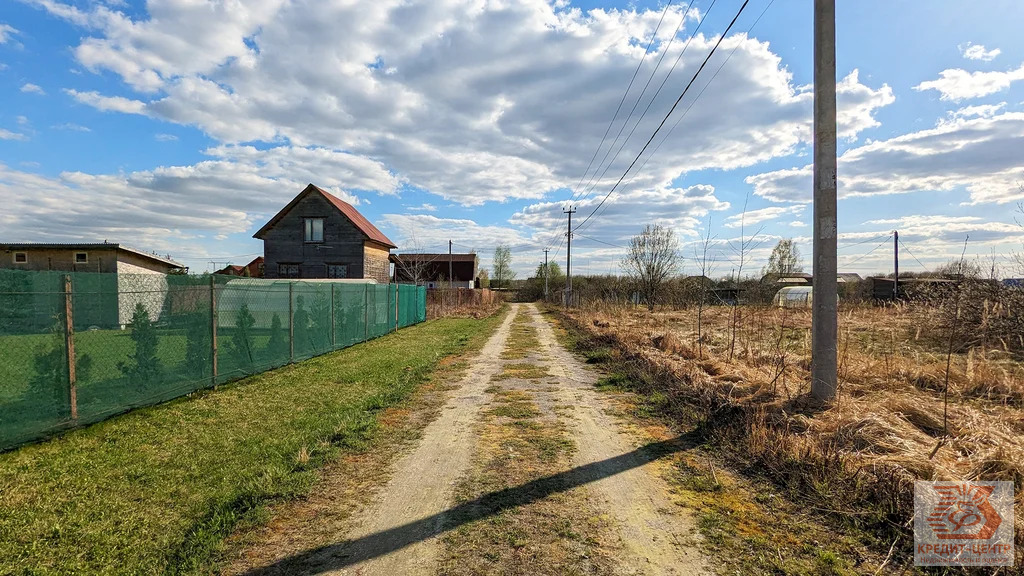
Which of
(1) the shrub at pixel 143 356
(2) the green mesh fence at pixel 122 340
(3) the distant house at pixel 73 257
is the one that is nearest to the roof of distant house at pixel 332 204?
(3) the distant house at pixel 73 257

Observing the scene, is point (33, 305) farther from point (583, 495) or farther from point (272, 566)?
point (583, 495)

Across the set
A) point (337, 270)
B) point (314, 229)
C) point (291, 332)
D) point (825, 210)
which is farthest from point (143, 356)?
point (314, 229)

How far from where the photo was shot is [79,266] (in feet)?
76.8

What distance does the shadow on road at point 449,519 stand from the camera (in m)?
2.92

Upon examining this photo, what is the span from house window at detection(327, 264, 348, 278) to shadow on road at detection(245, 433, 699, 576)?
2701cm

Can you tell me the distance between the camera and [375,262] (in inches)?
1242

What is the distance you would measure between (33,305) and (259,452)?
3.13 metres

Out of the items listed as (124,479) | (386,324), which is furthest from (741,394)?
(386,324)

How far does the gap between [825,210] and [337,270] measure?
27.7 meters

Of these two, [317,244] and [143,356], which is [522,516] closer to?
[143,356]

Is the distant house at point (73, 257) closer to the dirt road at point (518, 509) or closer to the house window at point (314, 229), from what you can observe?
the house window at point (314, 229)

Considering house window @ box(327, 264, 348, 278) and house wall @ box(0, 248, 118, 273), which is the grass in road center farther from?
house wall @ box(0, 248, 118, 273)

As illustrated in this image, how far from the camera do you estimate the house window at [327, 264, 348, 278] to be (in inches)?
1152

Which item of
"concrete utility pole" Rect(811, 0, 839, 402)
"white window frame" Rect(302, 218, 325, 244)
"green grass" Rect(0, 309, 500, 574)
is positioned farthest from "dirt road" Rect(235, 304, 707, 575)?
"white window frame" Rect(302, 218, 325, 244)
